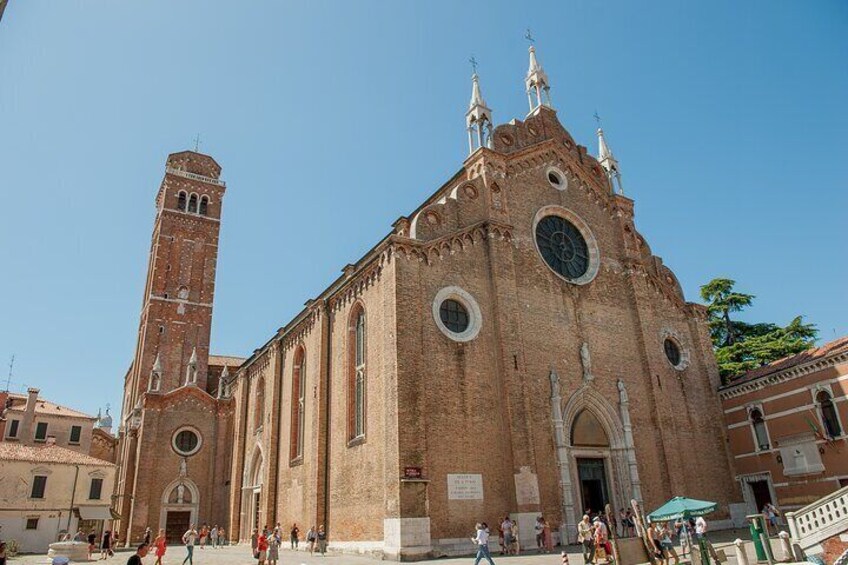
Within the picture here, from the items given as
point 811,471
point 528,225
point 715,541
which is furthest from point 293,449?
point 811,471

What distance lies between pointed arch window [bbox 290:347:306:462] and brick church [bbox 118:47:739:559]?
107 mm

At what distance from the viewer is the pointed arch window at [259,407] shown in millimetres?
33562

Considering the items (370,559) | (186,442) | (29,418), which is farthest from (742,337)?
(29,418)

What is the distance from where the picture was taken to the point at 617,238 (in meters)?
28.1

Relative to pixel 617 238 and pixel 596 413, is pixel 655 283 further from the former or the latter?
pixel 596 413

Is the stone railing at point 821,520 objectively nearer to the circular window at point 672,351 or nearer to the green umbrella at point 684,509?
the green umbrella at point 684,509

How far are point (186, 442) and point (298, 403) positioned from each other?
12.6 meters

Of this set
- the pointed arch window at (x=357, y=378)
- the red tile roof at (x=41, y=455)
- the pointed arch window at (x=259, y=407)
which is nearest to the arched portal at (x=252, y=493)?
the pointed arch window at (x=259, y=407)

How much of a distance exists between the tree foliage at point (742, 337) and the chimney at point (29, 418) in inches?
1803

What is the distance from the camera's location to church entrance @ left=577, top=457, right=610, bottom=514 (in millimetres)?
21531

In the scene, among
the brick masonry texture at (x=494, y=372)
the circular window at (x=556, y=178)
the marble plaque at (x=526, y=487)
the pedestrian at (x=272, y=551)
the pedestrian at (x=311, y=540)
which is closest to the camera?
the pedestrian at (x=272, y=551)

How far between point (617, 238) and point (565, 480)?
1284cm

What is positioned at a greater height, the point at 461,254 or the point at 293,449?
the point at 461,254

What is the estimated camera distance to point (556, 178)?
27328mm
